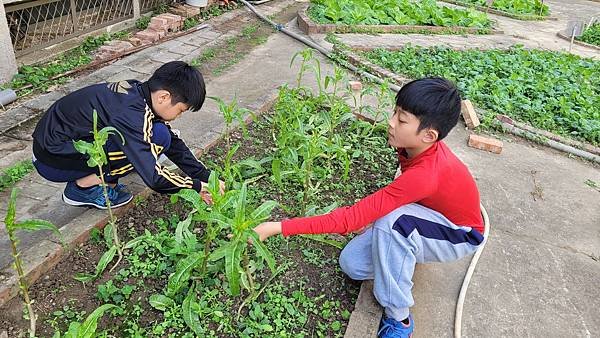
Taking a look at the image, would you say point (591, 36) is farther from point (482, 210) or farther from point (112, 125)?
point (112, 125)

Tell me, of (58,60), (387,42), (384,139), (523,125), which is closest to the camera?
(384,139)

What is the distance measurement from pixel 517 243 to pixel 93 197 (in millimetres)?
2620

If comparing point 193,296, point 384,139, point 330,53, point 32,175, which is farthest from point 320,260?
point 330,53

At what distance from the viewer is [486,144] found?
4.42 metres

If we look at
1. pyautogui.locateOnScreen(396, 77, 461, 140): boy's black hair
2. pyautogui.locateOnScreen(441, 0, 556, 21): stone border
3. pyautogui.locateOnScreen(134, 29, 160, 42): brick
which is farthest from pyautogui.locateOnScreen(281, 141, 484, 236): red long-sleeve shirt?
pyautogui.locateOnScreen(441, 0, 556, 21): stone border

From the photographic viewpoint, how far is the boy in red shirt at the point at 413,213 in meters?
2.23

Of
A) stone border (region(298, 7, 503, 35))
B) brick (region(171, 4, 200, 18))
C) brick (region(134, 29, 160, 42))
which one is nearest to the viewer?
brick (region(134, 29, 160, 42))

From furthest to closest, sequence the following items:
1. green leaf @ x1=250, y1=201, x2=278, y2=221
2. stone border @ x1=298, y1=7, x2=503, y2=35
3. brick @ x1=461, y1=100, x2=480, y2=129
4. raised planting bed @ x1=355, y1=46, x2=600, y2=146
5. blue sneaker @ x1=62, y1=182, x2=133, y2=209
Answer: stone border @ x1=298, y1=7, x2=503, y2=35 → raised planting bed @ x1=355, y1=46, x2=600, y2=146 → brick @ x1=461, y1=100, x2=480, y2=129 → blue sneaker @ x1=62, y1=182, x2=133, y2=209 → green leaf @ x1=250, y1=201, x2=278, y2=221

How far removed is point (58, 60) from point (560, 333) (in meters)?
5.41

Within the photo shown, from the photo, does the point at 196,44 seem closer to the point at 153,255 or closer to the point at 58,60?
the point at 58,60

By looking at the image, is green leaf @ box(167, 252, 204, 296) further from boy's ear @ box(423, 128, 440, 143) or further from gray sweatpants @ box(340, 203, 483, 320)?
boy's ear @ box(423, 128, 440, 143)

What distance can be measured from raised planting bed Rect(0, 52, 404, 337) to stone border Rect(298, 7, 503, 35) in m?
4.62

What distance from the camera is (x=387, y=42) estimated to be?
7367 millimetres

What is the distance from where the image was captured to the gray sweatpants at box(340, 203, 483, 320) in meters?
2.27
